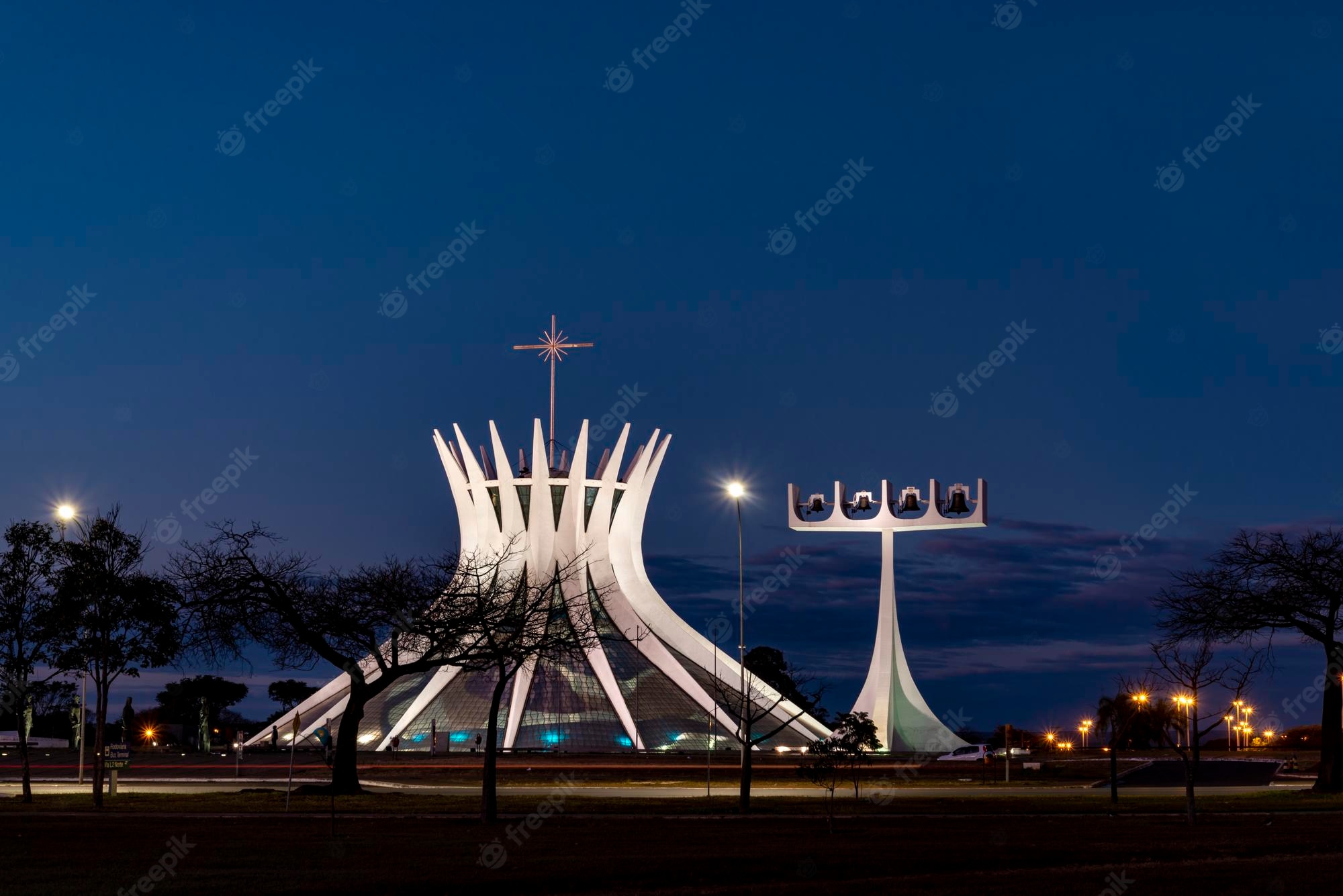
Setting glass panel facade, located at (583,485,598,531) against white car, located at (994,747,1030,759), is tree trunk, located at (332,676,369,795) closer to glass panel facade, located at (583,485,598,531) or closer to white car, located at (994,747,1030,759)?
white car, located at (994,747,1030,759)

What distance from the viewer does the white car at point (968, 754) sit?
5891 centimetres

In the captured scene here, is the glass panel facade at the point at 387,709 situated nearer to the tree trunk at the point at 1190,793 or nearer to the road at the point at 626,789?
the road at the point at 626,789

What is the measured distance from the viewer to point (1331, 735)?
119 ft

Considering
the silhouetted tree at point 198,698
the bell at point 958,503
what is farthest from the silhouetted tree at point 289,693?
the bell at point 958,503

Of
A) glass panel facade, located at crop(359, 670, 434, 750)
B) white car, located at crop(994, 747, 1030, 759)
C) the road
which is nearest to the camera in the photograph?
the road

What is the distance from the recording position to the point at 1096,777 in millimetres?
47094

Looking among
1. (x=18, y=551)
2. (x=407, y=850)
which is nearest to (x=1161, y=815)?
(x=407, y=850)

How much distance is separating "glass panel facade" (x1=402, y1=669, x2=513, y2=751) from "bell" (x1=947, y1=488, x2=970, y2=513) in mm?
21319

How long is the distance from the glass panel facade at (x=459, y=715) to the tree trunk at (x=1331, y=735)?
33.7 metres

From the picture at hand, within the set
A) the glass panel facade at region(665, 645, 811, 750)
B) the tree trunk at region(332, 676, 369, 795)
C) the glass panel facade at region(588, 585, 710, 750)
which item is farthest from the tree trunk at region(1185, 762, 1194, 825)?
the glass panel facade at region(665, 645, 811, 750)

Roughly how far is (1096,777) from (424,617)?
2483 centimetres

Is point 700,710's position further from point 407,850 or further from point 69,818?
point 407,850

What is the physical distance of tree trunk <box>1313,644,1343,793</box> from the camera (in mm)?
35719

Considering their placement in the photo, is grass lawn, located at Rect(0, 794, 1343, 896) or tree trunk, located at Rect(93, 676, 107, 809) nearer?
grass lawn, located at Rect(0, 794, 1343, 896)
